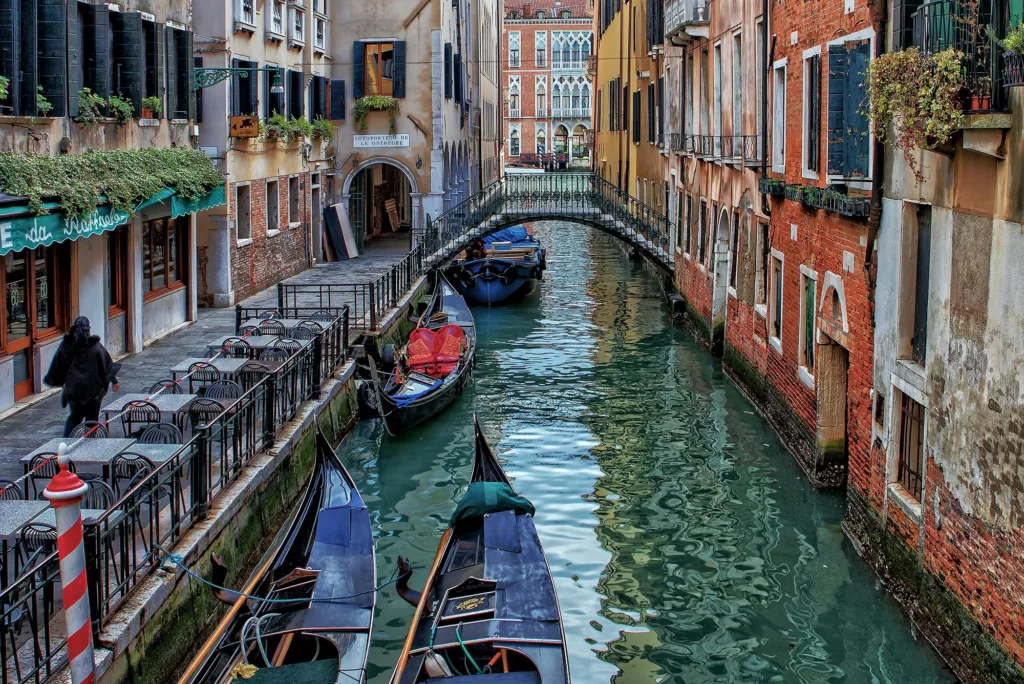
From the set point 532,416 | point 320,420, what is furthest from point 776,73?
point 320,420

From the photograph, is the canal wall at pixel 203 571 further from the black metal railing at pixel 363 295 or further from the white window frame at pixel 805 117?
the white window frame at pixel 805 117

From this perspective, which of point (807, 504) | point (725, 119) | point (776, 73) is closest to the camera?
point (807, 504)

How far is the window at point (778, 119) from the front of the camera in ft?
45.3

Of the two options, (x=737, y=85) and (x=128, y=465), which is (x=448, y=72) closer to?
(x=737, y=85)

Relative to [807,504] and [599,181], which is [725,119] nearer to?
[807,504]

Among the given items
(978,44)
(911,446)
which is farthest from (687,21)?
(978,44)

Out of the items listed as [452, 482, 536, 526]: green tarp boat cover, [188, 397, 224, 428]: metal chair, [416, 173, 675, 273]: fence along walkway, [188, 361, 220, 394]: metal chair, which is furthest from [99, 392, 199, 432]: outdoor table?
[416, 173, 675, 273]: fence along walkway

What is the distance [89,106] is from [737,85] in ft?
29.3

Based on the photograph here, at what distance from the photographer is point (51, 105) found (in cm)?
1152

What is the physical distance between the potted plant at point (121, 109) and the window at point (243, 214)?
537 centimetres

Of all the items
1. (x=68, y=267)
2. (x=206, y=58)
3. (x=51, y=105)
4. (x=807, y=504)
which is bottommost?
(x=807, y=504)

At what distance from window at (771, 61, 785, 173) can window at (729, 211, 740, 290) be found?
296 cm

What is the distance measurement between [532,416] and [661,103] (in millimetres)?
12306

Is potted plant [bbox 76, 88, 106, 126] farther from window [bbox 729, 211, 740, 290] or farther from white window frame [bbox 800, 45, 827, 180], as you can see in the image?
window [bbox 729, 211, 740, 290]
